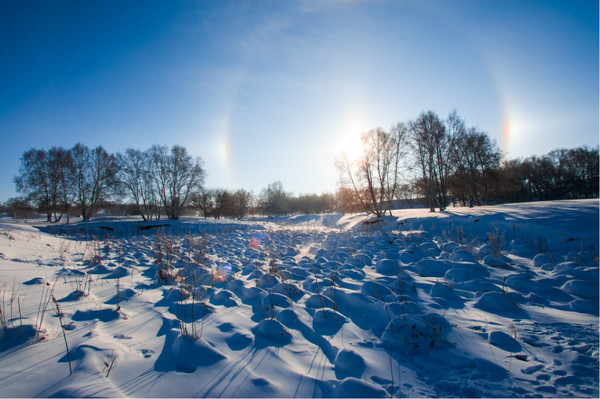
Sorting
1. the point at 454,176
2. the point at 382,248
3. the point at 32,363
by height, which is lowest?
the point at 382,248

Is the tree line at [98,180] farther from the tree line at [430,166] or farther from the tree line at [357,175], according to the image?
the tree line at [430,166]

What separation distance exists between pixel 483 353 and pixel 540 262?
4281mm

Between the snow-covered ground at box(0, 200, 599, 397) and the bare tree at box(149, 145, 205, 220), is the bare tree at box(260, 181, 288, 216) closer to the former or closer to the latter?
the bare tree at box(149, 145, 205, 220)

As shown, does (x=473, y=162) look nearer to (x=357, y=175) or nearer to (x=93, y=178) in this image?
(x=357, y=175)

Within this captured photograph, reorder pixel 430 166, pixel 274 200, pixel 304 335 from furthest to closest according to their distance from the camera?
pixel 274 200 → pixel 430 166 → pixel 304 335

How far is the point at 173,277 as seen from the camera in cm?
416

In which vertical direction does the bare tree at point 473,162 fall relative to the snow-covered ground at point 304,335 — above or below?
above

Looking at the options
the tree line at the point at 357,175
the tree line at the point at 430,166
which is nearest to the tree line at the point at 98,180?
the tree line at the point at 357,175

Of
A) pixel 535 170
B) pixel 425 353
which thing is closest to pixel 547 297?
pixel 425 353

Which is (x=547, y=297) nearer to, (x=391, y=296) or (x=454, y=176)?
(x=391, y=296)

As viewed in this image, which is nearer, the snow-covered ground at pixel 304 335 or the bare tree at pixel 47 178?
the snow-covered ground at pixel 304 335

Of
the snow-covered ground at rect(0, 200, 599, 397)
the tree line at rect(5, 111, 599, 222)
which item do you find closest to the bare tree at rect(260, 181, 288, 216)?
the tree line at rect(5, 111, 599, 222)

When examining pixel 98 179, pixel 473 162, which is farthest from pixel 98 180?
pixel 473 162

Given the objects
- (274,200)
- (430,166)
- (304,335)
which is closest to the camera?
(304,335)
